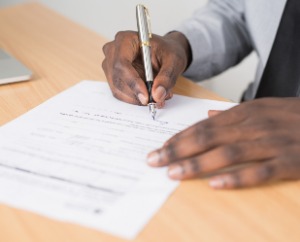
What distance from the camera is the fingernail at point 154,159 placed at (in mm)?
465

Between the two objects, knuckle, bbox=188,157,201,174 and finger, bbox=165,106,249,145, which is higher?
finger, bbox=165,106,249,145

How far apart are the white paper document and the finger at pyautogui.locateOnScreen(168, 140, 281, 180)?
0.7 inches

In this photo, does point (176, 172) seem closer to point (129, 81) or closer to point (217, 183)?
point (217, 183)

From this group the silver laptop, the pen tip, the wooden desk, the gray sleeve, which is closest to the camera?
the wooden desk

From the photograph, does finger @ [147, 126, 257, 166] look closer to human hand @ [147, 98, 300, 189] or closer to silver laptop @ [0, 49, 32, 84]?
human hand @ [147, 98, 300, 189]

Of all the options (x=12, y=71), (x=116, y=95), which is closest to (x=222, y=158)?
(x=116, y=95)

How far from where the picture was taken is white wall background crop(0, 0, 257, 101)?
2.00m

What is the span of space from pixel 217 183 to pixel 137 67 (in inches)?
12.1

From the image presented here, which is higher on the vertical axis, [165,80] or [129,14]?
[165,80]

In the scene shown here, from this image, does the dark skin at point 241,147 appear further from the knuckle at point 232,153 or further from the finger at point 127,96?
the finger at point 127,96

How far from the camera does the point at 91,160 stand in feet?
1.57

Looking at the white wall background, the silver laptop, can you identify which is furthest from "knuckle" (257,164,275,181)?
the white wall background

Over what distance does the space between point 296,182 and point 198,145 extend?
0.40 ft

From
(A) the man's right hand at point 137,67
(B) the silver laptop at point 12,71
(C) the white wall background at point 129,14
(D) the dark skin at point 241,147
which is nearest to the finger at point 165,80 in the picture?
(A) the man's right hand at point 137,67
